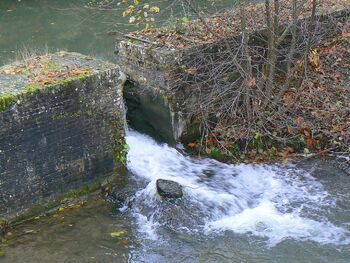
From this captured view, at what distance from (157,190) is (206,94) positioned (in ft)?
6.54

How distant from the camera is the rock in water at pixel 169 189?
6.95 metres

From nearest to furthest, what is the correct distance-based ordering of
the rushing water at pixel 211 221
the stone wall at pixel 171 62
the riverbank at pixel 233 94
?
the rushing water at pixel 211 221, the stone wall at pixel 171 62, the riverbank at pixel 233 94

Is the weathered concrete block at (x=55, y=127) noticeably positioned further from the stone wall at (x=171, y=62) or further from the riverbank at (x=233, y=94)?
the riverbank at (x=233, y=94)

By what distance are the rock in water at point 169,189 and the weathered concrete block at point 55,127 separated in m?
0.85

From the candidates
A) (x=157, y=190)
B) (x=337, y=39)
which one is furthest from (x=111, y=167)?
(x=337, y=39)

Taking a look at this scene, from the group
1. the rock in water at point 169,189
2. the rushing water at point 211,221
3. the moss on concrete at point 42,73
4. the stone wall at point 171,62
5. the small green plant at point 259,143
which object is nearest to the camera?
the rushing water at point 211,221

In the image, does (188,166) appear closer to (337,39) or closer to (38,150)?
(38,150)

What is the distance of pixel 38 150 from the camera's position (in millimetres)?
6688

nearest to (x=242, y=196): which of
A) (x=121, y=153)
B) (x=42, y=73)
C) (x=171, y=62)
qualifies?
(x=121, y=153)

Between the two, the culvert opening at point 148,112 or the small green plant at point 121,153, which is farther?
the culvert opening at point 148,112

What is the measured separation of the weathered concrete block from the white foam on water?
80 cm

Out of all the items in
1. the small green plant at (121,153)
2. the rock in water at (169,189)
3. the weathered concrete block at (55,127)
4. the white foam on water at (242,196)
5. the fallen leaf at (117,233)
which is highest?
the weathered concrete block at (55,127)

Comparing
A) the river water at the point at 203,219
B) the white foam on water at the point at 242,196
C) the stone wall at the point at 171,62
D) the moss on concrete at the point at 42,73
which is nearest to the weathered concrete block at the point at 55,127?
the moss on concrete at the point at 42,73

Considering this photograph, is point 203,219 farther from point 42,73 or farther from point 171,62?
point 42,73
